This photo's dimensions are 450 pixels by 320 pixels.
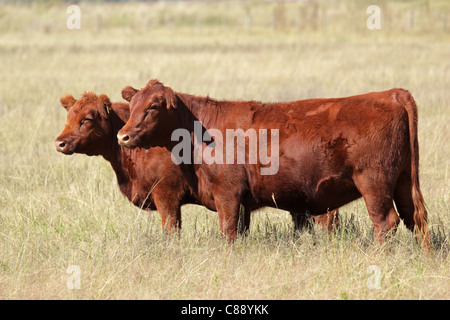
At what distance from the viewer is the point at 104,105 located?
6004mm

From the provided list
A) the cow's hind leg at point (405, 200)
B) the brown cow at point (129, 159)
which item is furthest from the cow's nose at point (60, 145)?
the cow's hind leg at point (405, 200)

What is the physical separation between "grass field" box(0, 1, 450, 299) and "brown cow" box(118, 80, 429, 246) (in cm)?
29

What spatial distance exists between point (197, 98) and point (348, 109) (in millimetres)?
1297

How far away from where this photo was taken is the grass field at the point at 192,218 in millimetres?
4797

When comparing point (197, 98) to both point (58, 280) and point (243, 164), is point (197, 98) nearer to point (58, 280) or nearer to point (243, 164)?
point (243, 164)

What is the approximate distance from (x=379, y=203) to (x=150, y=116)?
1.86 meters

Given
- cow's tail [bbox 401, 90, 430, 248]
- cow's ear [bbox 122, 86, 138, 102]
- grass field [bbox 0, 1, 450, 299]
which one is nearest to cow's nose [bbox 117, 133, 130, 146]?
cow's ear [bbox 122, 86, 138, 102]

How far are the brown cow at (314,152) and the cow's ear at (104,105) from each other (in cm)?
39

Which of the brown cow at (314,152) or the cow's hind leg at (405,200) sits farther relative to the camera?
the cow's hind leg at (405,200)

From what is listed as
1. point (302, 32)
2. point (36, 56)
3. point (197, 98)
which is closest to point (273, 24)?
point (302, 32)

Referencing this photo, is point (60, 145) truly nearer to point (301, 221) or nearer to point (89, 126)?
point (89, 126)

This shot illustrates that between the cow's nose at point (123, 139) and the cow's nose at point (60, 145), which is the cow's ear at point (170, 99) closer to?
the cow's nose at point (123, 139)

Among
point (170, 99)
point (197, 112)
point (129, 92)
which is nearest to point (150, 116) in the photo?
point (170, 99)

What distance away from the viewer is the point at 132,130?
531 centimetres
